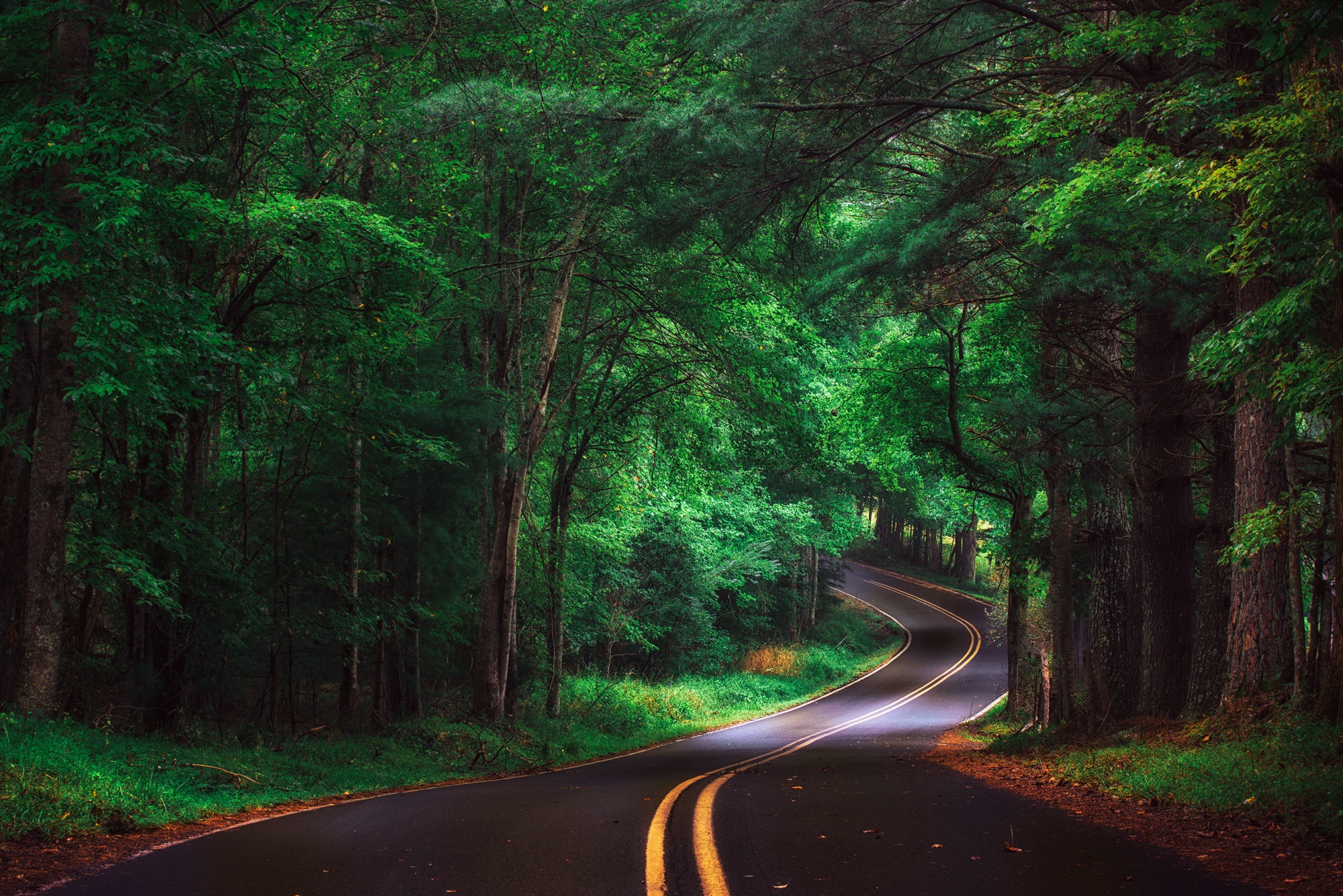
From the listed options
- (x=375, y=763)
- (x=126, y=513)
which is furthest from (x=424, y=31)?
(x=375, y=763)

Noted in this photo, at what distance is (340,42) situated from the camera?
49.7 ft

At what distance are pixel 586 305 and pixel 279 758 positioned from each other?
38.2ft

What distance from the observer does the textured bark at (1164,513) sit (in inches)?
488

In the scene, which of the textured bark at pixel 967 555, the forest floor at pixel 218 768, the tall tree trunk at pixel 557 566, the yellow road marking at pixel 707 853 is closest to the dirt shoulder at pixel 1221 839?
the yellow road marking at pixel 707 853

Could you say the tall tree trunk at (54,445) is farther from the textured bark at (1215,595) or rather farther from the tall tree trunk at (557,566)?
the textured bark at (1215,595)

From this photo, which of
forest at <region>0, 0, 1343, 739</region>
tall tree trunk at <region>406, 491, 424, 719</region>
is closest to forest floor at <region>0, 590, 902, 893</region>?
forest at <region>0, 0, 1343, 739</region>

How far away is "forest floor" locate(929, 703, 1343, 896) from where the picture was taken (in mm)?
5723

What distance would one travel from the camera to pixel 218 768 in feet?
32.2

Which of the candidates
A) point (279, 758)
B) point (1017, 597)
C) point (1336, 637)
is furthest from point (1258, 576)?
point (1017, 597)

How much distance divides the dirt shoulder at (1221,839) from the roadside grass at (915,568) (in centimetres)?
4728

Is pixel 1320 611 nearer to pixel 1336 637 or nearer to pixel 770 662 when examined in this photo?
pixel 1336 637

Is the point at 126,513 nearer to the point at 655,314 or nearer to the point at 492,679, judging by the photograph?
the point at 492,679

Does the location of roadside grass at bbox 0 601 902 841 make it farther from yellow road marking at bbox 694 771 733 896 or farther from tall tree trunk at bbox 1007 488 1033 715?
tall tree trunk at bbox 1007 488 1033 715

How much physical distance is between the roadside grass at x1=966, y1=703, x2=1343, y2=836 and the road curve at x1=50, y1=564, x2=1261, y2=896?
48.7 inches
